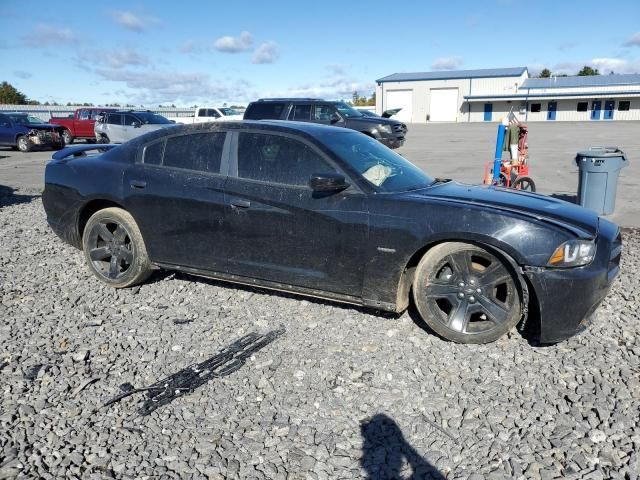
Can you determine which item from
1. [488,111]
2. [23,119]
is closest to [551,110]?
[488,111]

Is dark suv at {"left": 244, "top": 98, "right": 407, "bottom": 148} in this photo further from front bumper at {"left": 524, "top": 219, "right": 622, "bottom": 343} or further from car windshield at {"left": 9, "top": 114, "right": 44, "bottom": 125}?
front bumper at {"left": 524, "top": 219, "right": 622, "bottom": 343}

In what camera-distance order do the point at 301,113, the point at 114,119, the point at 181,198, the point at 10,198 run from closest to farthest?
the point at 181,198, the point at 10,198, the point at 301,113, the point at 114,119

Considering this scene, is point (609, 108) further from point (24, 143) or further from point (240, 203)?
point (240, 203)

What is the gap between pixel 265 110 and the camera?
1648 cm

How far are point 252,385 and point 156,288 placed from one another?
84.8 inches

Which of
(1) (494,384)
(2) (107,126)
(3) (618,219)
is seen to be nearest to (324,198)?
(1) (494,384)

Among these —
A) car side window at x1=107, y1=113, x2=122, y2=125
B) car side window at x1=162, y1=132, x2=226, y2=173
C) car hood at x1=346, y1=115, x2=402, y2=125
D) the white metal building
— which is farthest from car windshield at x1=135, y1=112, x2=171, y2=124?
the white metal building

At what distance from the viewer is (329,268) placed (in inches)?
159

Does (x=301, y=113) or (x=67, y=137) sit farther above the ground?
(x=301, y=113)

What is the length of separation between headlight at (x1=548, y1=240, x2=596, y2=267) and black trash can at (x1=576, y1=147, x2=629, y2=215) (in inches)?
195

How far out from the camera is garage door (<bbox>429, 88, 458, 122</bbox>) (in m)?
63.3

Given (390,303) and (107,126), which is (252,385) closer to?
(390,303)

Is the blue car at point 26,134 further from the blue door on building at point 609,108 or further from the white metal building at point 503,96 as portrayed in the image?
the blue door on building at point 609,108

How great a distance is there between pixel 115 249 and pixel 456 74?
6560 centimetres
